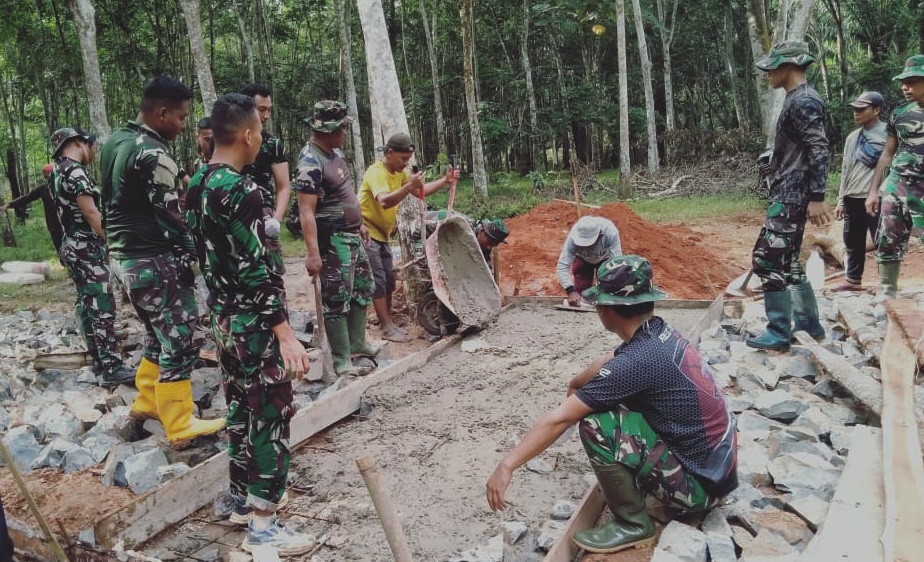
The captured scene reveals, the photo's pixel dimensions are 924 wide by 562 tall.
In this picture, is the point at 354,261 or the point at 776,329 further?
the point at 354,261

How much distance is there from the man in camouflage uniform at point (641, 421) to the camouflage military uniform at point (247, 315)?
3.07 feet

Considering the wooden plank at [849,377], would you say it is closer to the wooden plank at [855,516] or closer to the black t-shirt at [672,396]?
the wooden plank at [855,516]

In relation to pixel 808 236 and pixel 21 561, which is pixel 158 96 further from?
pixel 808 236

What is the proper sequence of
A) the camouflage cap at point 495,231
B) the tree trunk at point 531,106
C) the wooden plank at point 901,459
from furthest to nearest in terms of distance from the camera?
the tree trunk at point 531,106, the camouflage cap at point 495,231, the wooden plank at point 901,459

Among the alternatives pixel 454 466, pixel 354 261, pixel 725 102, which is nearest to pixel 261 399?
pixel 454 466

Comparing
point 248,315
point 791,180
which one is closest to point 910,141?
point 791,180

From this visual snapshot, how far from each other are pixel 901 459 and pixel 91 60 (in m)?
9.27

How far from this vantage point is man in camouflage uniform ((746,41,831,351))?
3.99 meters

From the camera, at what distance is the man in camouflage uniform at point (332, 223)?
4.36 metres

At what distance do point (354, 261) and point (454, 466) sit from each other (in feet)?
6.12

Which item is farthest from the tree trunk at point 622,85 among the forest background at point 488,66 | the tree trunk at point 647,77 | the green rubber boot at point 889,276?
the green rubber boot at point 889,276

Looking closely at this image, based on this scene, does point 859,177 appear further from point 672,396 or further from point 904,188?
point 672,396

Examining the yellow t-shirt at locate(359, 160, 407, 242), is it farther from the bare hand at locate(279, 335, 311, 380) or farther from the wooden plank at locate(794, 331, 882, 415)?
the wooden plank at locate(794, 331, 882, 415)

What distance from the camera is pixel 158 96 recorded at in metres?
3.29
